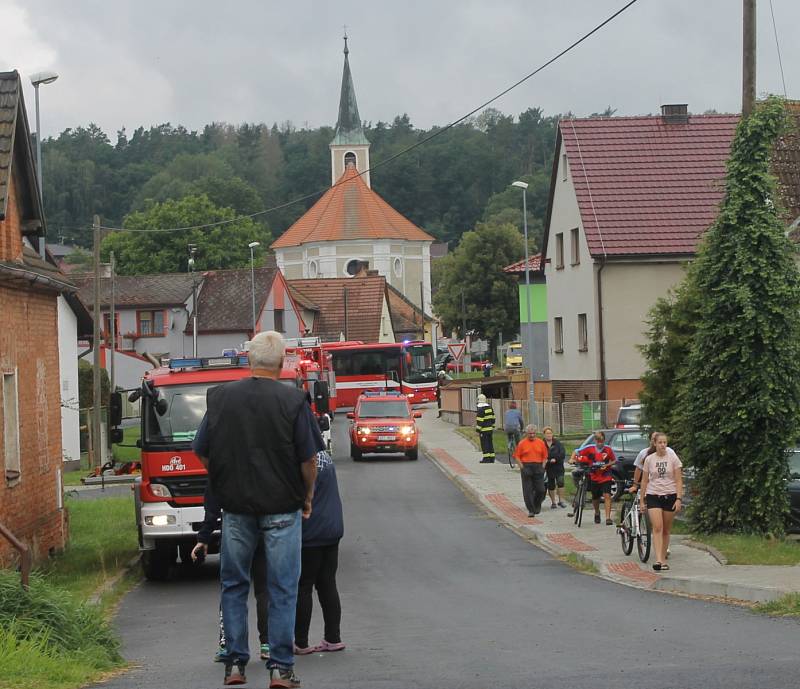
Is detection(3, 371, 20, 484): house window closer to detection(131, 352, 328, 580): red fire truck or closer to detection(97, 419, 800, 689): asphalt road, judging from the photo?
detection(131, 352, 328, 580): red fire truck

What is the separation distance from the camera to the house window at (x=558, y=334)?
47812 millimetres

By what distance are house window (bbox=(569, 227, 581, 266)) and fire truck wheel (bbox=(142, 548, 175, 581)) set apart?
30391 mm

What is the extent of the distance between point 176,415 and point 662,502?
6076 millimetres

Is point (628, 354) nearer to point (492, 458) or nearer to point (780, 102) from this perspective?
point (492, 458)

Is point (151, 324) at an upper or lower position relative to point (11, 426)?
upper

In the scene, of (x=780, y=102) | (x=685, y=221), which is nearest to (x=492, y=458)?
(x=685, y=221)

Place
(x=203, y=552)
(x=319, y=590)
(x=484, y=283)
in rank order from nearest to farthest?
1. (x=203, y=552)
2. (x=319, y=590)
3. (x=484, y=283)

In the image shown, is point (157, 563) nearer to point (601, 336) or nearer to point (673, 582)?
point (673, 582)

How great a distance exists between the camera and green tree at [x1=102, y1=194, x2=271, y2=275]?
327 feet

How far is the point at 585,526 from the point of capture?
890 inches

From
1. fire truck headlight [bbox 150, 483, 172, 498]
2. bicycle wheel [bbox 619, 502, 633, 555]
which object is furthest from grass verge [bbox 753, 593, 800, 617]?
fire truck headlight [bbox 150, 483, 172, 498]

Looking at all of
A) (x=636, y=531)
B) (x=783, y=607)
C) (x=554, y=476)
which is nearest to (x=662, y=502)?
(x=636, y=531)

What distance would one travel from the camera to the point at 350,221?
114m

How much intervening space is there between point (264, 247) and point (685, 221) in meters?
79.5
